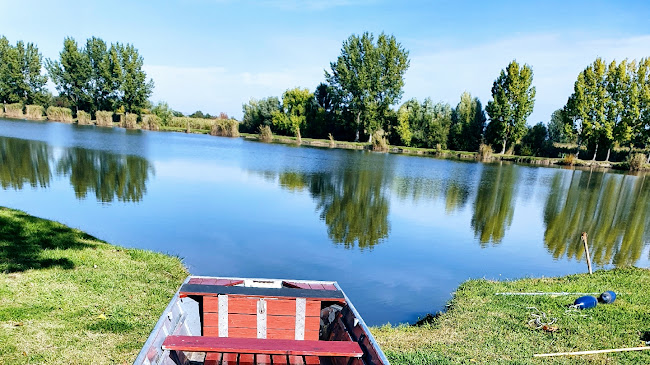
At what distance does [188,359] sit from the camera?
3816 millimetres

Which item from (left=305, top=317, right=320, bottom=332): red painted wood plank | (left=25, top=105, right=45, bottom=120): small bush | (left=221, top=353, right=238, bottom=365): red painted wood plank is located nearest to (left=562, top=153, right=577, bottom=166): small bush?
(left=305, top=317, right=320, bottom=332): red painted wood plank

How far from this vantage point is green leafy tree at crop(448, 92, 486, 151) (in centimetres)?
4950

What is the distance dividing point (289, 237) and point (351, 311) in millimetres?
6756

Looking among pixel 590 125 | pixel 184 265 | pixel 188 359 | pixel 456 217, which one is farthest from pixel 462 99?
pixel 188 359

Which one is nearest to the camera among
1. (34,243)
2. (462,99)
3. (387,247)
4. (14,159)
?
(34,243)

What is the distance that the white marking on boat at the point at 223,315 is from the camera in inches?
163

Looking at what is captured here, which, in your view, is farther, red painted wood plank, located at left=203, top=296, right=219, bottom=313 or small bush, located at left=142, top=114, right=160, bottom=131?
small bush, located at left=142, top=114, right=160, bottom=131

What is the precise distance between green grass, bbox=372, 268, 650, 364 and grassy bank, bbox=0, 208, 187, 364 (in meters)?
3.14

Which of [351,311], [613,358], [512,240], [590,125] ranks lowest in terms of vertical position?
[512,240]

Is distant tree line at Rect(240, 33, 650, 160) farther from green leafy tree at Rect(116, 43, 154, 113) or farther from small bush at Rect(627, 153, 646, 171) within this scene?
green leafy tree at Rect(116, 43, 154, 113)

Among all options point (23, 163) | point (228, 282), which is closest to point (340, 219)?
point (228, 282)

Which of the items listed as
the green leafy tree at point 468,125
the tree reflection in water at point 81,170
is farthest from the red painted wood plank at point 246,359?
the green leafy tree at point 468,125

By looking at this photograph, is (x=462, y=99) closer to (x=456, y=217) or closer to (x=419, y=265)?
(x=456, y=217)

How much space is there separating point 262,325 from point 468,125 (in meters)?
49.6
